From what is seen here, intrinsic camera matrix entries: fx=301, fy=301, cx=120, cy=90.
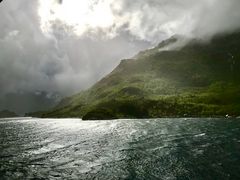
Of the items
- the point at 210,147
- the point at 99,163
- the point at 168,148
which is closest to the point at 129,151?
the point at 168,148

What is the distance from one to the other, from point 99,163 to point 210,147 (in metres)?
38.0

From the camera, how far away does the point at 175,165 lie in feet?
228

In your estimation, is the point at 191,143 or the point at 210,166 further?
the point at 191,143

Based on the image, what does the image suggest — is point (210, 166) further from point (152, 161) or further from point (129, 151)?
point (129, 151)

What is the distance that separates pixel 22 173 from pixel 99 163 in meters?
19.6

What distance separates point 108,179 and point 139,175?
22.4 ft

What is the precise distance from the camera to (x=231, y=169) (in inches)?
2495

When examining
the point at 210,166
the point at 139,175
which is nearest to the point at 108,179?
the point at 139,175

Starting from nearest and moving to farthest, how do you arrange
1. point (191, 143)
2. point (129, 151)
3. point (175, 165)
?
point (175, 165), point (129, 151), point (191, 143)

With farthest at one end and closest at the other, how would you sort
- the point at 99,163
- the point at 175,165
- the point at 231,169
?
the point at 99,163 → the point at 175,165 → the point at 231,169

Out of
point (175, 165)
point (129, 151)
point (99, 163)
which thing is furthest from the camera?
point (129, 151)

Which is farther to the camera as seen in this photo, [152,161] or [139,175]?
[152,161]

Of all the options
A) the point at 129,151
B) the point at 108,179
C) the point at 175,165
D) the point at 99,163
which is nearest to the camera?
the point at 108,179

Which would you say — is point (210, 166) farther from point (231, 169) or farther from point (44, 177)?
point (44, 177)
